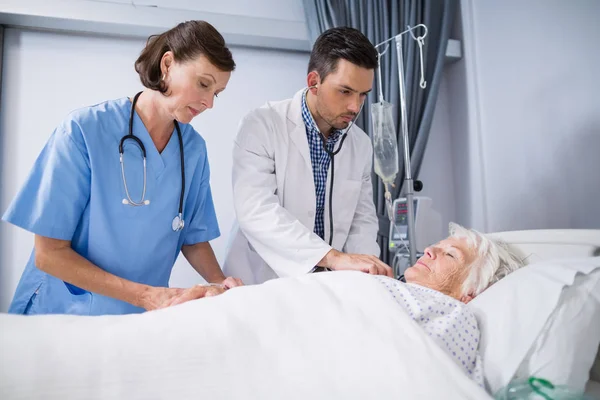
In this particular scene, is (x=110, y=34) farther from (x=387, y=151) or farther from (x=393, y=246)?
(x=393, y=246)

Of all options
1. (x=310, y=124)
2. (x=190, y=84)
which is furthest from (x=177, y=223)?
(x=310, y=124)

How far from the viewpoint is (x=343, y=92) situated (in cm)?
165

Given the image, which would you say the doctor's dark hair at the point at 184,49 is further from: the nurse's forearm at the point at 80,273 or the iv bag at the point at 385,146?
the iv bag at the point at 385,146

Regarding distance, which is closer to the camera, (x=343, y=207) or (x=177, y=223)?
(x=177, y=223)

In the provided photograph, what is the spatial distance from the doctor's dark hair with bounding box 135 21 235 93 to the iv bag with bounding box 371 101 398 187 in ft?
3.27

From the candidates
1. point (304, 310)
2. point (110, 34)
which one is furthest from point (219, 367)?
point (110, 34)

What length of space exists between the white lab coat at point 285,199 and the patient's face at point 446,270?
0.29 m

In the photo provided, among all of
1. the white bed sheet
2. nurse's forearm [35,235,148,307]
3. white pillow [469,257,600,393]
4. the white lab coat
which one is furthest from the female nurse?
the white bed sheet

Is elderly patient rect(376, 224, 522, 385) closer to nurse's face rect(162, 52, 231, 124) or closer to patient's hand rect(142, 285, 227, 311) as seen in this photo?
patient's hand rect(142, 285, 227, 311)

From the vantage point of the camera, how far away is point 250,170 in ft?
5.37

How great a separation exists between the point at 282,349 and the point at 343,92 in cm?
103

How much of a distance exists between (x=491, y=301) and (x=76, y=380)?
38.4 inches

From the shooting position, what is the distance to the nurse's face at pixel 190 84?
4.25 feet

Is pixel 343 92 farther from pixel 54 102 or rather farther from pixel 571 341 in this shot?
pixel 54 102
